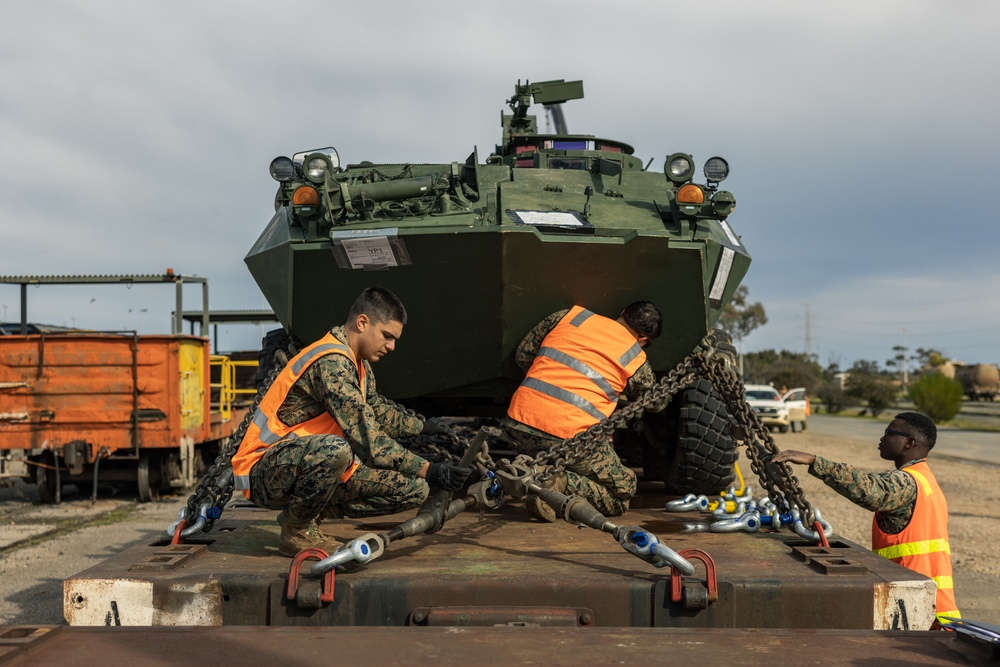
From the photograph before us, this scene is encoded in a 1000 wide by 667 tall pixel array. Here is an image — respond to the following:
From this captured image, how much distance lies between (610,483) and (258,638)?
2229 mm

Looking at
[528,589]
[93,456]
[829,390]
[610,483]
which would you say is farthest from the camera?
[829,390]

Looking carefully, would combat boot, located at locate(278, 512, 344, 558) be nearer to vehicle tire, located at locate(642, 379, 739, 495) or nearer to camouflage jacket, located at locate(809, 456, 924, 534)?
camouflage jacket, located at locate(809, 456, 924, 534)

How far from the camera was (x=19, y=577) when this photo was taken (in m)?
5.83

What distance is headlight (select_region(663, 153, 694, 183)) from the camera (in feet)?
15.5

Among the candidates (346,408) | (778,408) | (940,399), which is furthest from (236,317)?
(940,399)

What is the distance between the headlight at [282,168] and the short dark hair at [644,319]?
1.99 m

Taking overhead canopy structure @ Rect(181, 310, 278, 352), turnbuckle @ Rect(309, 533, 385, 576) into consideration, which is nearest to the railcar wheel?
overhead canopy structure @ Rect(181, 310, 278, 352)

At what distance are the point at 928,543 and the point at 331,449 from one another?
234 cm

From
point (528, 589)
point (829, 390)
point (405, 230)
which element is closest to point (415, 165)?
point (405, 230)

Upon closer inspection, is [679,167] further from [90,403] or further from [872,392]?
[872,392]

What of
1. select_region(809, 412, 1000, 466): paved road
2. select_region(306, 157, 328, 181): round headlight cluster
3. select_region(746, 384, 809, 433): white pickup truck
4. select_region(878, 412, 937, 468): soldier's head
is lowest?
select_region(809, 412, 1000, 466): paved road

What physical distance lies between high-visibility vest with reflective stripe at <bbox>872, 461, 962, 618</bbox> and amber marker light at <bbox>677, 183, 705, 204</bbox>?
1765mm

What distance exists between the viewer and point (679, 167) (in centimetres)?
475

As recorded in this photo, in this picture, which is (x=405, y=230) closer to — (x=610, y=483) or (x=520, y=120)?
(x=610, y=483)
